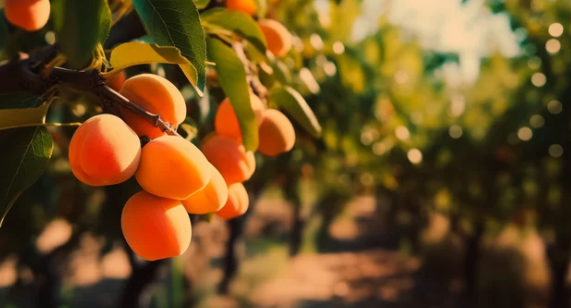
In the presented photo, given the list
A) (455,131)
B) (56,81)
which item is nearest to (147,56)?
(56,81)

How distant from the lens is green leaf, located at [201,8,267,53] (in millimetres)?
601

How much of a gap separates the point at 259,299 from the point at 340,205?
2.58 m

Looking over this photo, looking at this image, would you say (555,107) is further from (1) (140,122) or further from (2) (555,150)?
(1) (140,122)

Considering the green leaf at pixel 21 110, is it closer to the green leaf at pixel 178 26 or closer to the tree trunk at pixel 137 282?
the green leaf at pixel 178 26

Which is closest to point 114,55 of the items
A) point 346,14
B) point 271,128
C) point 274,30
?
point 271,128

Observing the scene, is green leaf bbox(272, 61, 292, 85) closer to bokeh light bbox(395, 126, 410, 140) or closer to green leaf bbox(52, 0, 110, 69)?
green leaf bbox(52, 0, 110, 69)

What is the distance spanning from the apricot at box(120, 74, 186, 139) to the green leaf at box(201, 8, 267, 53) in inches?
6.7

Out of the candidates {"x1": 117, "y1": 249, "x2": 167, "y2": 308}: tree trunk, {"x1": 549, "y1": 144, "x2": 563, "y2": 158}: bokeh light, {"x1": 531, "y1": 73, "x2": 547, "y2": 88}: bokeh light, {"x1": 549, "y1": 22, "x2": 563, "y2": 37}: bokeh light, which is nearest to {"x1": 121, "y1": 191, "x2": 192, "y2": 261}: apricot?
{"x1": 117, "y1": 249, "x2": 167, "y2": 308}: tree trunk

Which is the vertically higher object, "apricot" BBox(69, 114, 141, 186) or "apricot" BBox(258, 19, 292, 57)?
"apricot" BBox(258, 19, 292, 57)

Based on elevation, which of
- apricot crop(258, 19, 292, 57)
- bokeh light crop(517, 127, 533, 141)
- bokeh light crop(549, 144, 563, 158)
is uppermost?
bokeh light crop(549, 144, 563, 158)

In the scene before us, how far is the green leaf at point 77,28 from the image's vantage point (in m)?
0.28

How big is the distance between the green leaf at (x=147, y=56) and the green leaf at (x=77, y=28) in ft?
0.33

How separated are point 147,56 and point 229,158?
0.53 ft

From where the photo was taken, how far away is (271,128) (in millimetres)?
629
